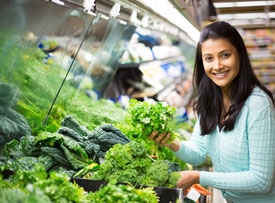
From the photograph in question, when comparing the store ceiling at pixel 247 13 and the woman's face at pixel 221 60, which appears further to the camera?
the store ceiling at pixel 247 13

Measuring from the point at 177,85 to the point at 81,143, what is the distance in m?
4.24

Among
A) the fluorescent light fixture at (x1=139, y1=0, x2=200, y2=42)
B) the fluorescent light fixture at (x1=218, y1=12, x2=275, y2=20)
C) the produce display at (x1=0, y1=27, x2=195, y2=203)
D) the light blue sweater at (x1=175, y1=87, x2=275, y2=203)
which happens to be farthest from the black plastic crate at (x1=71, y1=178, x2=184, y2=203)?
the fluorescent light fixture at (x1=218, y1=12, x2=275, y2=20)

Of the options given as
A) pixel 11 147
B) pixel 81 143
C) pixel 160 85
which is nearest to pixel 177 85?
pixel 160 85

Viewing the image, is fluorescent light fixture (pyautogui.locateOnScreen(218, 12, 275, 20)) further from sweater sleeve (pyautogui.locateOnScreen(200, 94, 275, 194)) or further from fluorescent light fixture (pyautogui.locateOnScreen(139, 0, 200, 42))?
sweater sleeve (pyautogui.locateOnScreen(200, 94, 275, 194))

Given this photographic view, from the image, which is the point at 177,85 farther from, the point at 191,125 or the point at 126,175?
the point at 126,175

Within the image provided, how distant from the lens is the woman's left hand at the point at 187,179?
8.03ft

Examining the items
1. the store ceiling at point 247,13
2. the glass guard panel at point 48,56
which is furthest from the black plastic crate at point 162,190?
the store ceiling at point 247,13

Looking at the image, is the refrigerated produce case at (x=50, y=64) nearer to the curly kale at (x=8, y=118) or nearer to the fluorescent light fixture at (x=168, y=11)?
the curly kale at (x=8, y=118)

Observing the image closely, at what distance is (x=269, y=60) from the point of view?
11.1 m

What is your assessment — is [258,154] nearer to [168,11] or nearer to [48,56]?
[48,56]

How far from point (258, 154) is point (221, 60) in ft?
1.73

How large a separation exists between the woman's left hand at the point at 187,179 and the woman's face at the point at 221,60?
51 cm

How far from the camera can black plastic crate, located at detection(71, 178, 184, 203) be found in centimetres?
215

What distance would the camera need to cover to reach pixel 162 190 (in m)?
2.19
